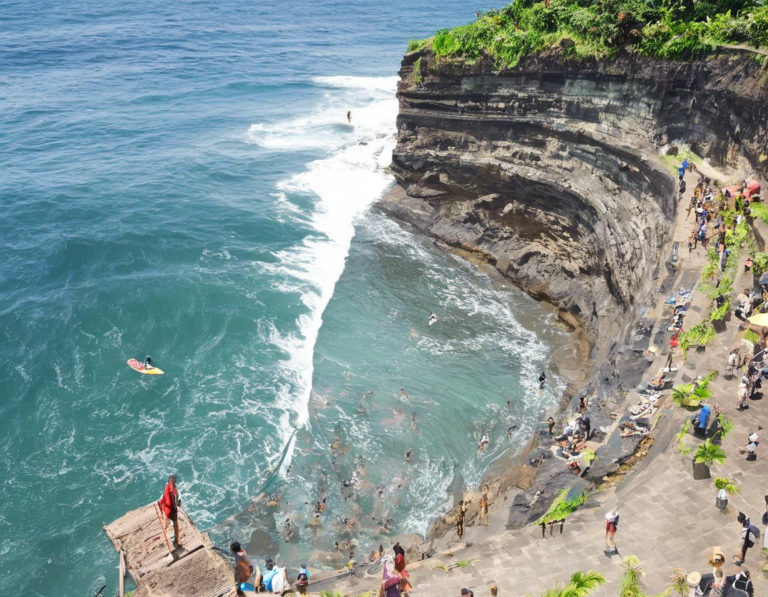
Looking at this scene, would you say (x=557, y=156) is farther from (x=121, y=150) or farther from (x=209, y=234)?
(x=121, y=150)

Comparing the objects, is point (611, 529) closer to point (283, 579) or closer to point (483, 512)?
point (483, 512)

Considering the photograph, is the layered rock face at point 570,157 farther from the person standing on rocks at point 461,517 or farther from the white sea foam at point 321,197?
the person standing on rocks at point 461,517

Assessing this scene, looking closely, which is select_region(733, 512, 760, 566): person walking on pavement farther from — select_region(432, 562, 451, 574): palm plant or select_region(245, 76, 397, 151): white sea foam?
select_region(245, 76, 397, 151): white sea foam

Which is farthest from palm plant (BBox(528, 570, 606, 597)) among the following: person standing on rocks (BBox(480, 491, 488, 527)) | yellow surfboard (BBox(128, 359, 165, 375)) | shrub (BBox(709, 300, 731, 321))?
yellow surfboard (BBox(128, 359, 165, 375))

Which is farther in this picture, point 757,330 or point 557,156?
point 557,156

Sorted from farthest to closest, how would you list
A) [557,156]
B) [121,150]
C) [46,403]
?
[121,150], [557,156], [46,403]

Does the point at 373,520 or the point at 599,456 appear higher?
the point at 599,456

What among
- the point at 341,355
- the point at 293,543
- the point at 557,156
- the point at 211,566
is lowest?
the point at 293,543

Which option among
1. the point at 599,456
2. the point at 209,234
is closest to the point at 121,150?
the point at 209,234
